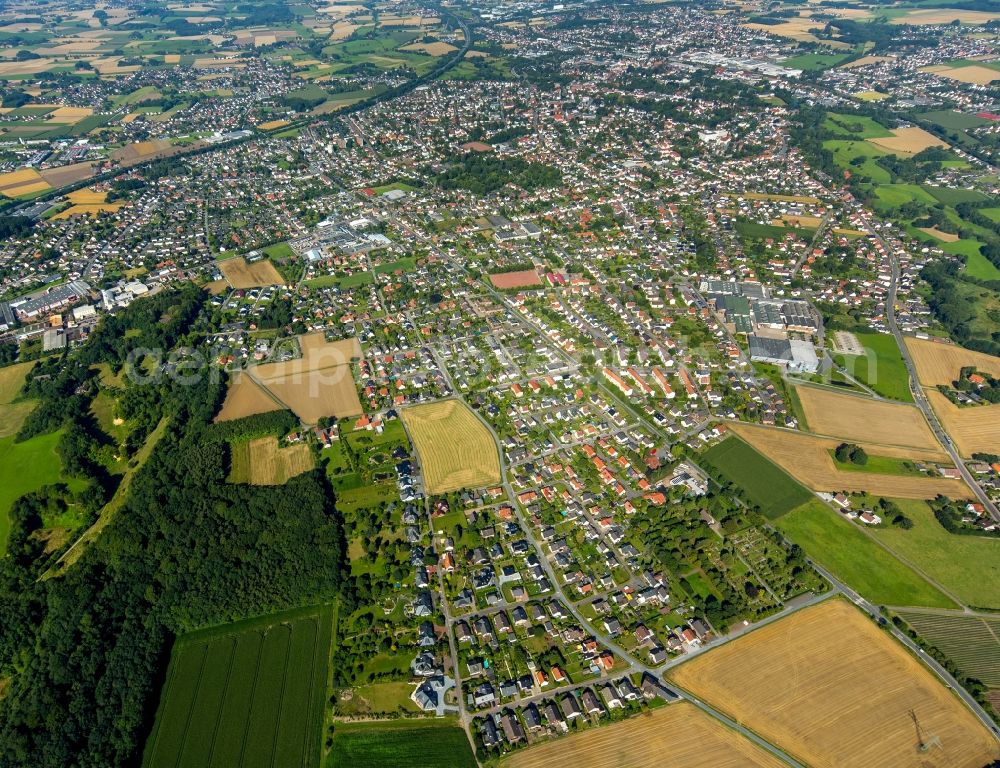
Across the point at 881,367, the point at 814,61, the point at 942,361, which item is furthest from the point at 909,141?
the point at 881,367

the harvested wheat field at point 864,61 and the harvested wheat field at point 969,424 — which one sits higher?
the harvested wheat field at point 864,61

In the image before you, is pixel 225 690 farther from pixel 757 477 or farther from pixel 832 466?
pixel 832 466

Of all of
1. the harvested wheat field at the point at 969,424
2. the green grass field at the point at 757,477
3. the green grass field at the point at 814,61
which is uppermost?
the green grass field at the point at 814,61

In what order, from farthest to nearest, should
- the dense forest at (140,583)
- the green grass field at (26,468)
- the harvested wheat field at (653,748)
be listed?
the green grass field at (26,468)
the dense forest at (140,583)
the harvested wheat field at (653,748)

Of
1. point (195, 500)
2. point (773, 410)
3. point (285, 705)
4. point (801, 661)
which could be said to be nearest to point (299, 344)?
point (195, 500)

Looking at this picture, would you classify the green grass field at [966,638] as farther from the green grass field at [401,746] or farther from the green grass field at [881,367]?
the green grass field at [401,746]

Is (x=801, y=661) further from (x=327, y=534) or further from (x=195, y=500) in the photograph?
(x=195, y=500)

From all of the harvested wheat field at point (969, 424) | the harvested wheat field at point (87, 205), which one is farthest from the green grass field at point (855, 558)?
the harvested wheat field at point (87, 205)
